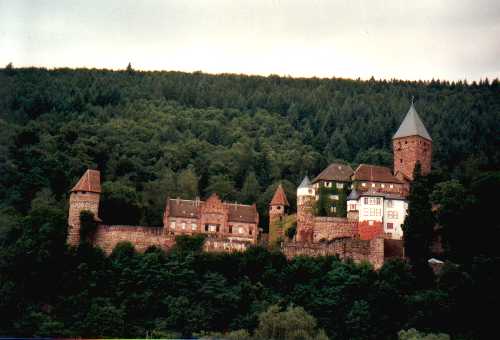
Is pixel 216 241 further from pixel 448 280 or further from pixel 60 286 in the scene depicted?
pixel 448 280

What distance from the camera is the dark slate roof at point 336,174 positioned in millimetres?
61594

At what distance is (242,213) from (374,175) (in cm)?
978

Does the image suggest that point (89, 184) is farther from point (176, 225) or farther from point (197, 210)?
point (197, 210)

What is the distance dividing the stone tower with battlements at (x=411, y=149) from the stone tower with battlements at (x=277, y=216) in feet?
28.1

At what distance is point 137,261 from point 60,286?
5.12 metres

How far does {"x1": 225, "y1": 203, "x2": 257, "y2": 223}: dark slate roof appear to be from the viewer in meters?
62.2

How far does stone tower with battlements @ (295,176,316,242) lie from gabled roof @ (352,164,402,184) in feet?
10.9

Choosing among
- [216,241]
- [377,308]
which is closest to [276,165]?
[216,241]

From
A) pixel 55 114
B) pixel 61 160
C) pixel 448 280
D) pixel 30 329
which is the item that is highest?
pixel 55 114

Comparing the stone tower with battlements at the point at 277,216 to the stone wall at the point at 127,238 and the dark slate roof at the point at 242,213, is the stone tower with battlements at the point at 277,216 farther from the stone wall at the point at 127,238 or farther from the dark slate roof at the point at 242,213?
the stone wall at the point at 127,238

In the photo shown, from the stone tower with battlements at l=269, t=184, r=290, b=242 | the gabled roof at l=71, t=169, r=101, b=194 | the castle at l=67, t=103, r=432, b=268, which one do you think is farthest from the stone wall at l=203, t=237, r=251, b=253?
the gabled roof at l=71, t=169, r=101, b=194

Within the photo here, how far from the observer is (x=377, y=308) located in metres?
53.1

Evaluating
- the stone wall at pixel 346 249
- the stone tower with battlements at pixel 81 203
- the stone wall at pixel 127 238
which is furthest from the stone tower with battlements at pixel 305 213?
the stone tower with battlements at pixel 81 203

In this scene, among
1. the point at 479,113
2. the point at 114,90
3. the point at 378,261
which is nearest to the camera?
the point at 378,261
